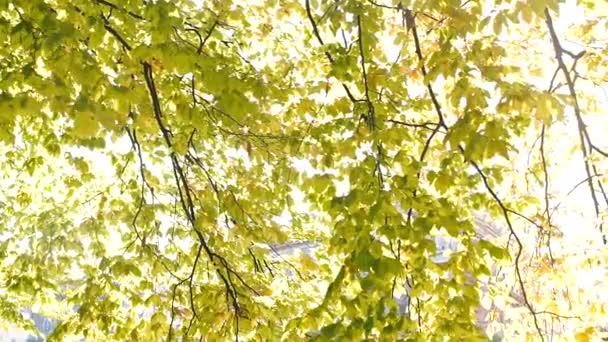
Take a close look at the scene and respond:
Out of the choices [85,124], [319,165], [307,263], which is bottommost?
[85,124]

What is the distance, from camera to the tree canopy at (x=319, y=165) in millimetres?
2738

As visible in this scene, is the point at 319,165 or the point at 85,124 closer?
the point at 85,124

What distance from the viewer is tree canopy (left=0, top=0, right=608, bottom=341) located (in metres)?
2.74

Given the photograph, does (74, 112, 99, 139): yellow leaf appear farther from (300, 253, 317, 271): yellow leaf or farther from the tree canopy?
(300, 253, 317, 271): yellow leaf

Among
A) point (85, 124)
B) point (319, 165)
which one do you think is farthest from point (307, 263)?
point (85, 124)

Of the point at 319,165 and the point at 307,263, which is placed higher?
the point at 319,165

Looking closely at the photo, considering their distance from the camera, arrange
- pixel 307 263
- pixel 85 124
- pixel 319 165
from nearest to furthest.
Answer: pixel 85 124
pixel 319 165
pixel 307 263

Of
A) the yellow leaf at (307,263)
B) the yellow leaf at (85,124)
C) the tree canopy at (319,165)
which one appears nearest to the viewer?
the yellow leaf at (85,124)

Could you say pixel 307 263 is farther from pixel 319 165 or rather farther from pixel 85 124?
pixel 85 124

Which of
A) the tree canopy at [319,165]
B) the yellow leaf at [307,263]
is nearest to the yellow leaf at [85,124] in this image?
the tree canopy at [319,165]

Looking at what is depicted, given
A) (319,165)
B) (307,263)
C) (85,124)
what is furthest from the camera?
(307,263)

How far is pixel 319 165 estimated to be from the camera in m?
3.98

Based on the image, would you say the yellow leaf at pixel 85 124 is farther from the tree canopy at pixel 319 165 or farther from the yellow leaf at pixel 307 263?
the yellow leaf at pixel 307 263

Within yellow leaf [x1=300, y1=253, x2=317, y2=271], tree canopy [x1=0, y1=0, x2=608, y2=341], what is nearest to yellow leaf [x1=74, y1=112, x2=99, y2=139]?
tree canopy [x1=0, y1=0, x2=608, y2=341]
